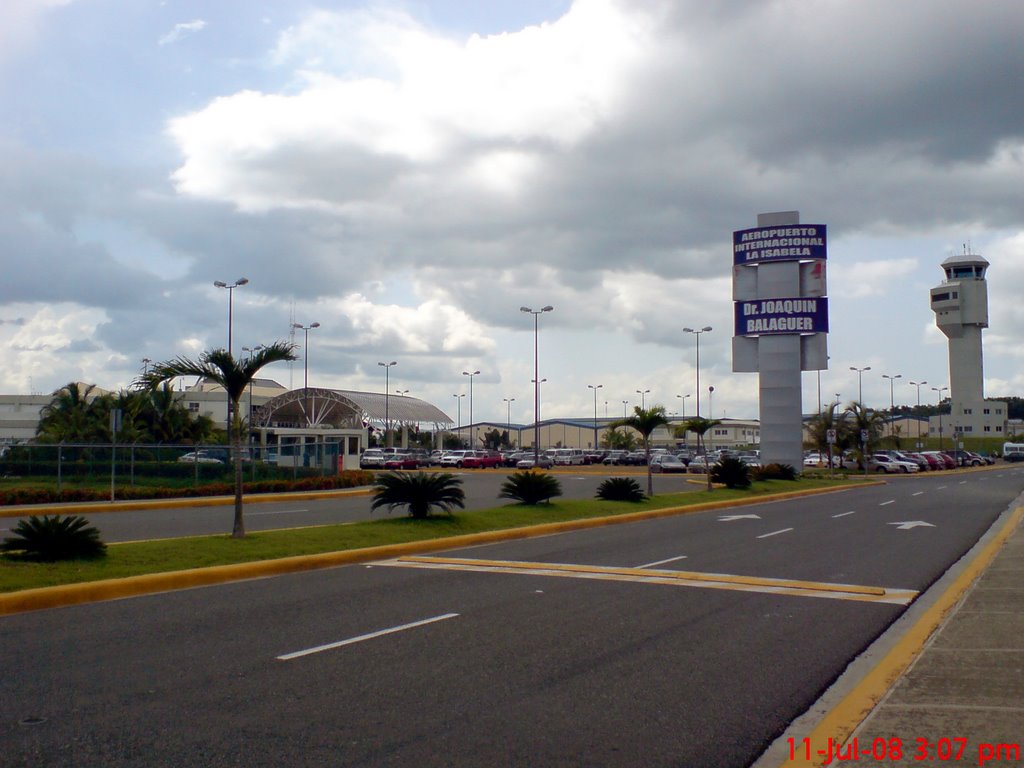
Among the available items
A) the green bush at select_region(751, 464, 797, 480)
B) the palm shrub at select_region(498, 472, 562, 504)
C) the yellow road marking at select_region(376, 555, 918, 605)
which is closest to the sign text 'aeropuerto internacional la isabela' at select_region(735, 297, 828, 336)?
the green bush at select_region(751, 464, 797, 480)

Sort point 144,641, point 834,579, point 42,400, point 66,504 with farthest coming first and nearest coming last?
point 42,400 → point 66,504 → point 834,579 → point 144,641

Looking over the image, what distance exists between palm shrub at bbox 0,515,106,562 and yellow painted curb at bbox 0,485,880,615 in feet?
5.15

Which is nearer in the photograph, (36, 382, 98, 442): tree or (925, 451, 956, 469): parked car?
(36, 382, 98, 442): tree

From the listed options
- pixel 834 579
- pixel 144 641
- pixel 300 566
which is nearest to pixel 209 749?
pixel 144 641

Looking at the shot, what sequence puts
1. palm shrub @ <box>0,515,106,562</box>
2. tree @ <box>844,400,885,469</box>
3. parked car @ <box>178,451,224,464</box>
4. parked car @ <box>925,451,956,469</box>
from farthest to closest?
1. parked car @ <box>925,451,956,469</box>
2. tree @ <box>844,400,885,469</box>
3. parked car @ <box>178,451,224,464</box>
4. palm shrub @ <box>0,515,106,562</box>

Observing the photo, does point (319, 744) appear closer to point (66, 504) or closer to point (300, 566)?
point (300, 566)

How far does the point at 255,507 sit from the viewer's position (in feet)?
96.9

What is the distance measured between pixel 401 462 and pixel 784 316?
3065 centimetres

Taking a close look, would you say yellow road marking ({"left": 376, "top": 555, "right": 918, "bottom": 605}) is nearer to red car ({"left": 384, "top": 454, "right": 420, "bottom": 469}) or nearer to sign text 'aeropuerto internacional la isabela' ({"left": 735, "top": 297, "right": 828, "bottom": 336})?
sign text 'aeropuerto internacional la isabela' ({"left": 735, "top": 297, "right": 828, "bottom": 336})

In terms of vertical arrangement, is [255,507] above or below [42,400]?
below

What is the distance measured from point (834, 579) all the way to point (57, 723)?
10.4 metres

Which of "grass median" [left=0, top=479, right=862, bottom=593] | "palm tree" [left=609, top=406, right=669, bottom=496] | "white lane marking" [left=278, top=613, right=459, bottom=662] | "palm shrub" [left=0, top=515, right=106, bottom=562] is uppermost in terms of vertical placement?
"palm tree" [left=609, top=406, right=669, bottom=496]

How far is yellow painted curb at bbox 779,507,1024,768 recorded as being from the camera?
6156 mm

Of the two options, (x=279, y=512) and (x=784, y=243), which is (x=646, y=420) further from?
(x=784, y=243)
